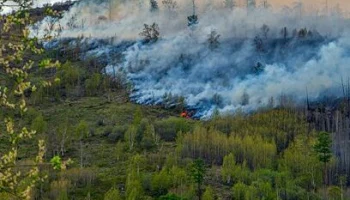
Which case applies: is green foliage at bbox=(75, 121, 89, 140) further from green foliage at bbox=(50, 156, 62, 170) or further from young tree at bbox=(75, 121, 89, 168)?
green foliage at bbox=(50, 156, 62, 170)

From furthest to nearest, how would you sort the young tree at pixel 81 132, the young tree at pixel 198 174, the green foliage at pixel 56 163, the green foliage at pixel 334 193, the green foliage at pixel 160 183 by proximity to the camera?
the young tree at pixel 81 132 → the green foliage at pixel 334 193 → the green foliage at pixel 160 183 → the young tree at pixel 198 174 → the green foliage at pixel 56 163

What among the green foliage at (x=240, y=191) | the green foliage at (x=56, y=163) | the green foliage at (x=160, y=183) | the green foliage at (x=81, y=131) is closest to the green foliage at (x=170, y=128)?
the green foliage at (x=81, y=131)

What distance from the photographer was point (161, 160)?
144 meters

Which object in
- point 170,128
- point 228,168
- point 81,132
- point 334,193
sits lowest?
point 334,193

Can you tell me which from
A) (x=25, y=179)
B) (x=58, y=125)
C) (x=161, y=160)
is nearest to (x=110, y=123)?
A: (x=58, y=125)

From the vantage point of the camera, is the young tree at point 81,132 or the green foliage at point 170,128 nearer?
the young tree at point 81,132

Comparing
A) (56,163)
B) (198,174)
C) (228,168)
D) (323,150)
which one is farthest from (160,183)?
(56,163)

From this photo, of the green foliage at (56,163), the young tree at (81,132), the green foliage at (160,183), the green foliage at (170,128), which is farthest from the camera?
the green foliage at (170,128)

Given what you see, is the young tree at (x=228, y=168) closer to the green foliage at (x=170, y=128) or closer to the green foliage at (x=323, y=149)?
the green foliage at (x=323, y=149)

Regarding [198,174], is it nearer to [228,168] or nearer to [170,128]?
[228,168]

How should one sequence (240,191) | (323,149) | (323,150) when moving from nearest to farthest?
(240,191)
(323,150)
(323,149)

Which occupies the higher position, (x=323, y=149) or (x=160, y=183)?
(x=323, y=149)

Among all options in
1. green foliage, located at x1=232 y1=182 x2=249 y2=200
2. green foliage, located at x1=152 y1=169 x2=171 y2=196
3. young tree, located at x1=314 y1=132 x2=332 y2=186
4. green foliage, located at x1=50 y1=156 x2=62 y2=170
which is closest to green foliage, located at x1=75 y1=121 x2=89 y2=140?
green foliage, located at x1=152 y1=169 x2=171 y2=196

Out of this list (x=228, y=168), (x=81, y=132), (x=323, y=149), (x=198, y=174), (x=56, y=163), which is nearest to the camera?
(x=56, y=163)
